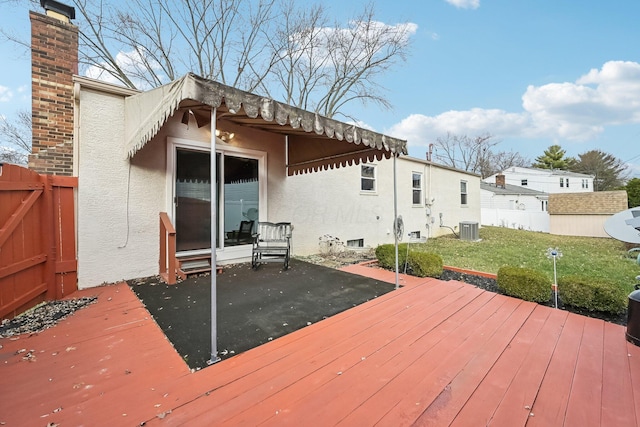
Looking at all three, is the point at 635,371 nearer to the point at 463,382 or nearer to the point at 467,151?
the point at 463,382

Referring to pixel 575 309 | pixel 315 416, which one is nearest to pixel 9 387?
pixel 315 416

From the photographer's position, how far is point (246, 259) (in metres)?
5.71

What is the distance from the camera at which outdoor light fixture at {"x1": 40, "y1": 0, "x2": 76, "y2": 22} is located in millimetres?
3791

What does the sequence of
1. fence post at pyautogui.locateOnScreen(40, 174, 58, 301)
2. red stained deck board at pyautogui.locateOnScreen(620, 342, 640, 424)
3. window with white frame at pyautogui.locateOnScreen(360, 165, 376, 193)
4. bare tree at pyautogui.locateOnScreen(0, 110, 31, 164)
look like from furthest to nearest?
1. bare tree at pyautogui.locateOnScreen(0, 110, 31, 164)
2. window with white frame at pyautogui.locateOnScreen(360, 165, 376, 193)
3. fence post at pyautogui.locateOnScreen(40, 174, 58, 301)
4. red stained deck board at pyautogui.locateOnScreen(620, 342, 640, 424)

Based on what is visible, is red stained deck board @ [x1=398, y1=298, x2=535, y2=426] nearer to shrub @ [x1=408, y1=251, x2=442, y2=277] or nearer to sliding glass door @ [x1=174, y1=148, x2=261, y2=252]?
shrub @ [x1=408, y1=251, x2=442, y2=277]

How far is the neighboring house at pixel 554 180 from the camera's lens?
1156 inches

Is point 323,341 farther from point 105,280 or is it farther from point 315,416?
point 105,280

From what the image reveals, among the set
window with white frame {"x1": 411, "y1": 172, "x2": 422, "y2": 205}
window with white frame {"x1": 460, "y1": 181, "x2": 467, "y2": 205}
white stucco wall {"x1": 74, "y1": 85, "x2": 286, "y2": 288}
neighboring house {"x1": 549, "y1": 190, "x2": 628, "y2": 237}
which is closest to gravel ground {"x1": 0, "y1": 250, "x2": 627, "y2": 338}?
white stucco wall {"x1": 74, "y1": 85, "x2": 286, "y2": 288}

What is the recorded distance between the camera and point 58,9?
152 inches

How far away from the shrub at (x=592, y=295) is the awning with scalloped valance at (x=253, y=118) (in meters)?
2.88

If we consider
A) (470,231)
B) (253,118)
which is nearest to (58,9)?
(253,118)

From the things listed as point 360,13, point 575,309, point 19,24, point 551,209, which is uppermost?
point 360,13

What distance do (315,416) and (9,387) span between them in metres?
2.06

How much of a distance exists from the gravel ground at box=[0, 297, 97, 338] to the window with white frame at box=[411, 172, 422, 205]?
1045 cm
